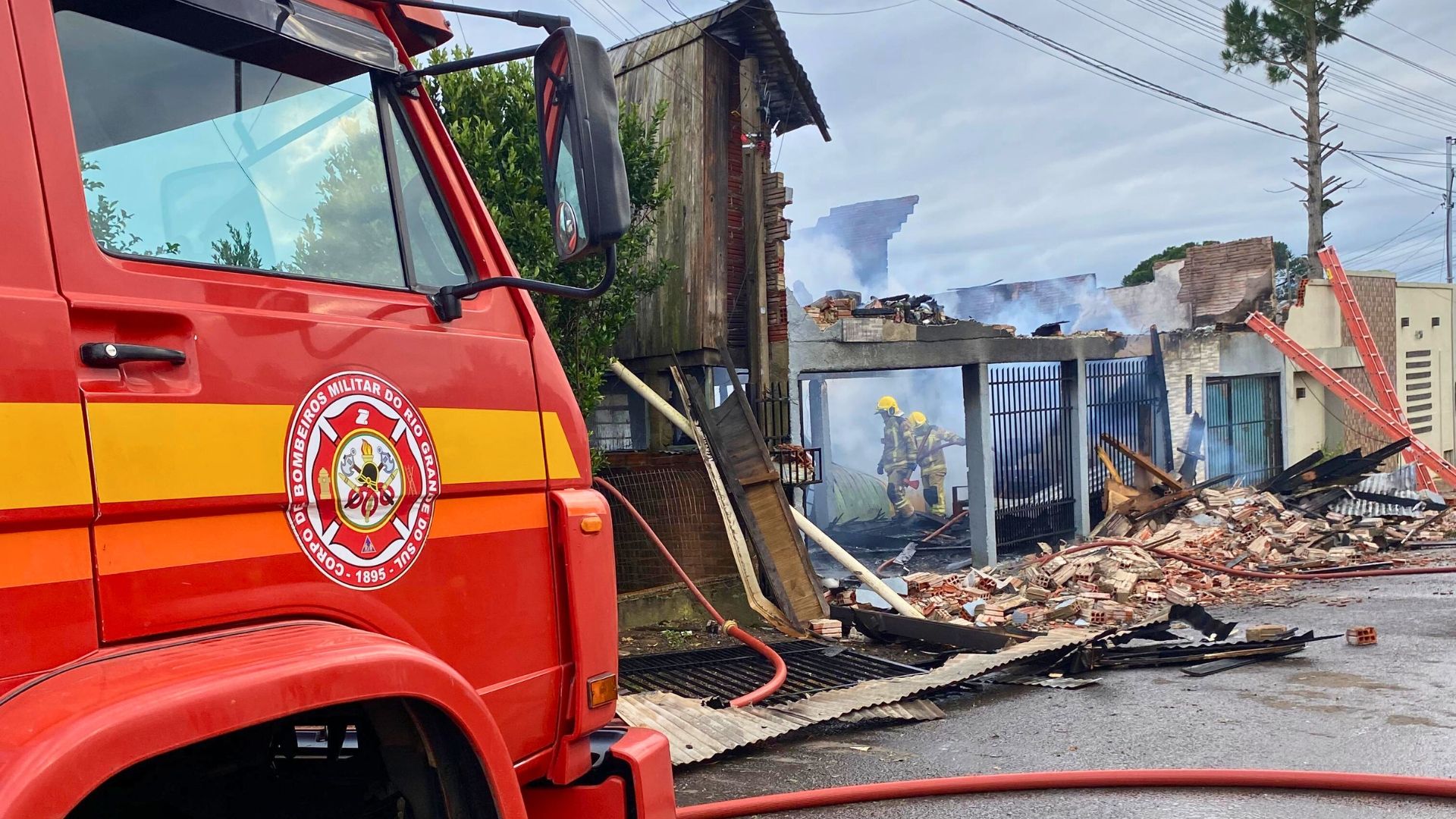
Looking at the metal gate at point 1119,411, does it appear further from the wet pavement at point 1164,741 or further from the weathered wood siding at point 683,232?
the wet pavement at point 1164,741

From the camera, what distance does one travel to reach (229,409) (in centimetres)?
172

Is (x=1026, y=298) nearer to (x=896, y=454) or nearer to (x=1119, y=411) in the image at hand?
A: (x=896, y=454)

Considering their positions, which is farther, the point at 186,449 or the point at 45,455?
the point at 186,449

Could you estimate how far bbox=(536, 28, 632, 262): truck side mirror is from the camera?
218 cm

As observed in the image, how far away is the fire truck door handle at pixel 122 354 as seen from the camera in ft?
5.12

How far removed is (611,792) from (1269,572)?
11422 millimetres

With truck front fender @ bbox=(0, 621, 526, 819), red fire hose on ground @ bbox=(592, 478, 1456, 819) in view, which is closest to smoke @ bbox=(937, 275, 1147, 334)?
red fire hose on ground @ bbox=(592, 478, 1456, 819)

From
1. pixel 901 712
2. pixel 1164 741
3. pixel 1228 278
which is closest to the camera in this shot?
pixel 1164 741

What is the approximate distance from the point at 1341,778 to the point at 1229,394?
16.1m

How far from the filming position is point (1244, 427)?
19219 millimetres

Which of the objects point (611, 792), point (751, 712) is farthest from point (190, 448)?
point (751, 712)

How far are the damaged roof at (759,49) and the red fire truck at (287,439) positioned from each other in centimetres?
764

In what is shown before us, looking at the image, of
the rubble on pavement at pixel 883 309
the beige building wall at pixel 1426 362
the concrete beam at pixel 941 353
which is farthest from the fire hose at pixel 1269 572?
the beige building wall at pixel 1426 362

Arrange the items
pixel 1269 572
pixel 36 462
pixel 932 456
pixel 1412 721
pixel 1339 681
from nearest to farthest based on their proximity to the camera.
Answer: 1. pixel 36 462
2. pixel 1412 721
3. pixel 1339 681
4. pixel 1269 572
5. pixel 932 456
